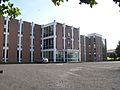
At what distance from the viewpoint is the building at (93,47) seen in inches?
2401

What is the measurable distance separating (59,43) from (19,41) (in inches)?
388

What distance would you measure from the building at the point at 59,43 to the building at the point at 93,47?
11293mm

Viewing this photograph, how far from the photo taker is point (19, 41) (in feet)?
138

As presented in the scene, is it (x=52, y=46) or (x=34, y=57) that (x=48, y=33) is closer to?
(x=52, y=46)

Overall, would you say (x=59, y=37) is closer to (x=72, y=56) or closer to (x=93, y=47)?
(x=72, y=56)

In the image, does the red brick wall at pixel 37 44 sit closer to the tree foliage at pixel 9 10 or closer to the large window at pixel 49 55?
the large window at pixel 49 55

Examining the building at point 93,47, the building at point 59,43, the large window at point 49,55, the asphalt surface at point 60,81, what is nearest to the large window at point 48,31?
the building at point 59,43

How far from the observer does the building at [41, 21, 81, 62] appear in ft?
145

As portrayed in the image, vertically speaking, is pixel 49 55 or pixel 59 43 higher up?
pixel 59 43

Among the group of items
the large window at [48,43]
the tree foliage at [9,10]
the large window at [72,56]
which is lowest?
the large window at [72,56]

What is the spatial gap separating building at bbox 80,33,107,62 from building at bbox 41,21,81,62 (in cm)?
1129

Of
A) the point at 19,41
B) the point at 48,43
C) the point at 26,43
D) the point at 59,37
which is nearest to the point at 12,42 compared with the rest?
the point at 19,41

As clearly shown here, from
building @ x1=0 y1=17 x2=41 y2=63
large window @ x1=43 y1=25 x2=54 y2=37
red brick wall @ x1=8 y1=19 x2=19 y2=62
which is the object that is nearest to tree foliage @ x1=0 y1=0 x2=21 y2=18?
building @ x1=0 y1=17 x2=41 y2=63

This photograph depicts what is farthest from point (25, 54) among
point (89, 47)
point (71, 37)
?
point (89, 47)
